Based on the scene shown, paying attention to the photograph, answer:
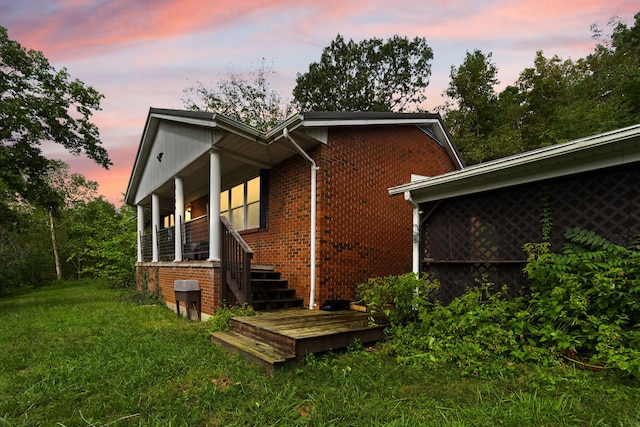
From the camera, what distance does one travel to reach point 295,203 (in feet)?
21.1

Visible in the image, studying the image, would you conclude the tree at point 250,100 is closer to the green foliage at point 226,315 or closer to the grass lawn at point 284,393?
the green foliage at point 226,315

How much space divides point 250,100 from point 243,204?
1683cm

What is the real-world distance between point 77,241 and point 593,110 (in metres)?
31.7

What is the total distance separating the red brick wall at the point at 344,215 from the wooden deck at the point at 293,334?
1.15 meters

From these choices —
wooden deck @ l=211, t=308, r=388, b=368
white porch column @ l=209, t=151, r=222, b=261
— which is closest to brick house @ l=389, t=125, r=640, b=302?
wooden deck @ l=211, t=308, r=388, b=368

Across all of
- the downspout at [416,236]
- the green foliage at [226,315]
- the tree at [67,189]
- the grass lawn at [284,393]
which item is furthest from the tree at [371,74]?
the tree at [67,189]

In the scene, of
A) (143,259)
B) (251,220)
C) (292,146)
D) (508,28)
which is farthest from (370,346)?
(143,259)

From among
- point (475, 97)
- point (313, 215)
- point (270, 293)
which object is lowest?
point (270, 293)

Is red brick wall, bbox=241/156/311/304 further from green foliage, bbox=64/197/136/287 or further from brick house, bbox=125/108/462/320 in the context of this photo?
green foliage, bbox=64/197/136/287

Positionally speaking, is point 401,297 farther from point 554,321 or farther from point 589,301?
point 589,301

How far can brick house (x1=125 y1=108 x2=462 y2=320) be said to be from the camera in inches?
227

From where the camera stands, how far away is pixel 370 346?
14.2 ft

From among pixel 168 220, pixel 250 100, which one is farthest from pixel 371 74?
pixel 168 220

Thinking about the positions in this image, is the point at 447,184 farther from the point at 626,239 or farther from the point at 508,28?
the point at 508,28
